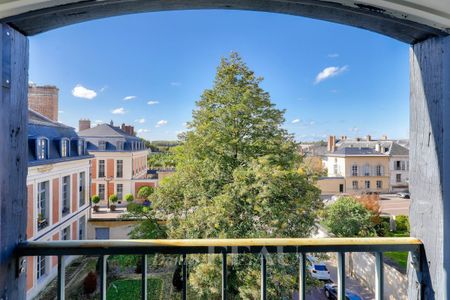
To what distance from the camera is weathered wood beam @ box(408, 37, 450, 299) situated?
28.6 inches

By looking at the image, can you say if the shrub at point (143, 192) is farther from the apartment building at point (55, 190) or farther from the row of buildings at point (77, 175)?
the apartment building at point (55, 190)

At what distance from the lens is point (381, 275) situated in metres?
0.82

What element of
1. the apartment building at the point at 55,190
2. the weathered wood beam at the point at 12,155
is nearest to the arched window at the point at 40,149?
the apartment building at the point at 55,190

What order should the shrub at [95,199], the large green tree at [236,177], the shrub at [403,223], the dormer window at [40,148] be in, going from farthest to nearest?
the large green tree at [236,177], the shrub at [95,199], the dormer window at [40,148], the shrub at [403,223]

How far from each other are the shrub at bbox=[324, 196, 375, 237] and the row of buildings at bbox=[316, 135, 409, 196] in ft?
0.57

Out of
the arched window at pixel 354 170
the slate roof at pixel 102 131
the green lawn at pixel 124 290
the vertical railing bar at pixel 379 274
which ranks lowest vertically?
the green lawn at pixel 124 290

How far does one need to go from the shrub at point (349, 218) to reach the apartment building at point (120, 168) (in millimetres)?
2191

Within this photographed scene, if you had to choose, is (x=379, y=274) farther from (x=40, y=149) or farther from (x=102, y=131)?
(x=102, y=131)

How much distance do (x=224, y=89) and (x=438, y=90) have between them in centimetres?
367

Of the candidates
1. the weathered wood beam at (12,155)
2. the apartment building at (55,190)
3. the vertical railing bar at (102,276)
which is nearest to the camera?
the weathered wood beam at (12,155)

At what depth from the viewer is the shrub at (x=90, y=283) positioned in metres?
1.61

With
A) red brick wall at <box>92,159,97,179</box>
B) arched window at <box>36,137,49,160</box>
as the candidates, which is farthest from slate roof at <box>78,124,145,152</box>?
arched window at <box>36,137,49,160</box>

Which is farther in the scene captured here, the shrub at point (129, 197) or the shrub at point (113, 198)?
the shrub at point (129, 197)

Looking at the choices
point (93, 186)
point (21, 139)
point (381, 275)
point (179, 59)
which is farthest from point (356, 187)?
point (21, 139)
